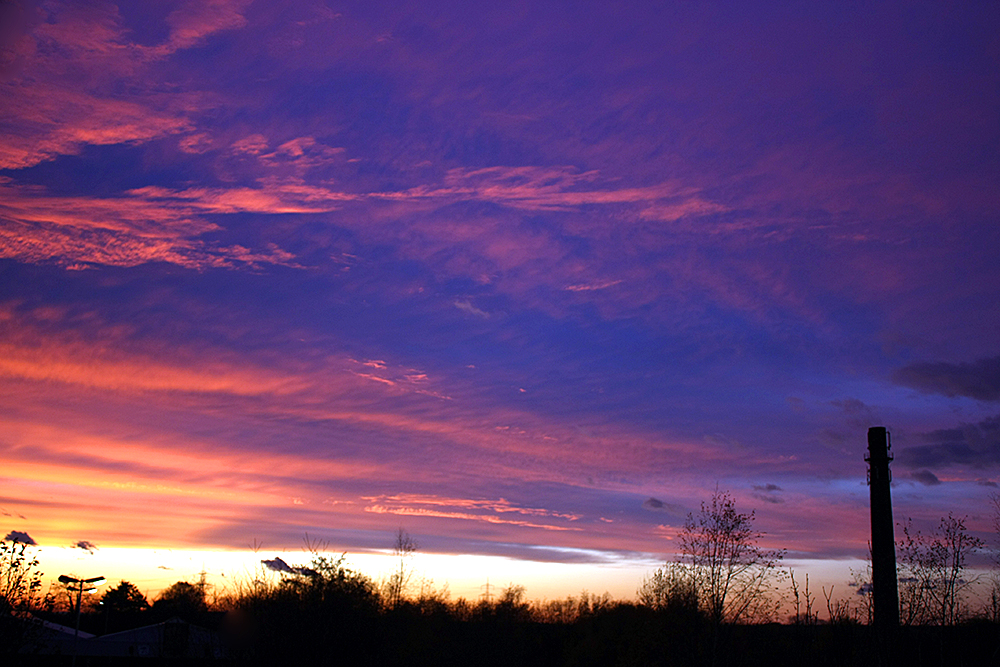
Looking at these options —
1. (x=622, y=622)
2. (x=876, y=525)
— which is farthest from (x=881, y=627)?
(x=622, y=622)

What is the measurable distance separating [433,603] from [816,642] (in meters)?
73.2

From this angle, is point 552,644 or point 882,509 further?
point 552,644

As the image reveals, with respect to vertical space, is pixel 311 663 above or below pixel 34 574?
below

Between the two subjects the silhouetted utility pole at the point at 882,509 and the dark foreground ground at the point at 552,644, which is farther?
the silhouetted utility pole at the point at 882,509

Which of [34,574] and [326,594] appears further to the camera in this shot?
[326,594]

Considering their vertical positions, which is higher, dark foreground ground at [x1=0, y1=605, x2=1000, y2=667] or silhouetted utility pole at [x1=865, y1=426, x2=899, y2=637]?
silhouetted utility pole at [x1=865, y1=426, x2=899, y2=637]

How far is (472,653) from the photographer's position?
75.5m

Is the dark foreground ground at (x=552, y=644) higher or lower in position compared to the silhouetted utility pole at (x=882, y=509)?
lower

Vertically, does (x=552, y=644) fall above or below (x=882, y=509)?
below

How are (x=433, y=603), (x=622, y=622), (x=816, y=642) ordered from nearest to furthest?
(x=816, y=642) < (x=622, y=622) < (x=433, y=603)

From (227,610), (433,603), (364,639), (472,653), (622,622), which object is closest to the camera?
(227,610)

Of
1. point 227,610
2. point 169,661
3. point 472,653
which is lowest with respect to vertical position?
point 472,653

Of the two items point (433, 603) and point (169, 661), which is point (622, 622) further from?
point (169, 661)

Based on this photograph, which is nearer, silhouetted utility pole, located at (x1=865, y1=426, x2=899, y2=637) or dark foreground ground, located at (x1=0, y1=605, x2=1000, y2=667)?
dark foreground ground, located at (x1=0, y1=605, x2=1000, y2=667)
